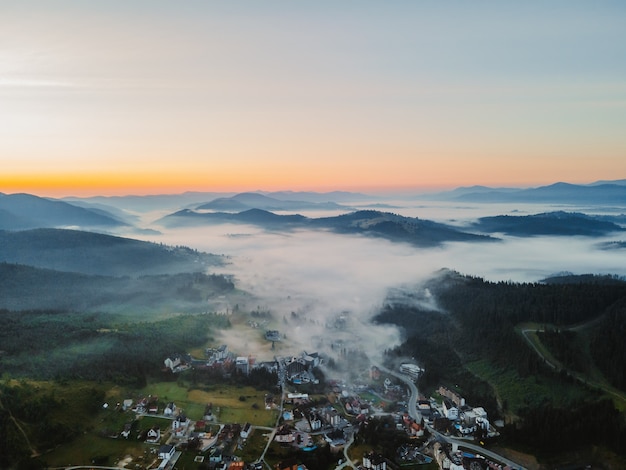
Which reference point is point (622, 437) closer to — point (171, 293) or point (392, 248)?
point (171, 293)

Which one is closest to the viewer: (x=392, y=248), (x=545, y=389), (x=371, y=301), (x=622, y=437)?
(x=622, y=437)

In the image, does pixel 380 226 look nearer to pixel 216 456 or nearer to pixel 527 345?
pixel 527 345

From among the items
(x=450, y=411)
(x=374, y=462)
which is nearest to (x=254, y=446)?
(x=374, y=462)

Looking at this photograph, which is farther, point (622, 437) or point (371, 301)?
point (371, 301)

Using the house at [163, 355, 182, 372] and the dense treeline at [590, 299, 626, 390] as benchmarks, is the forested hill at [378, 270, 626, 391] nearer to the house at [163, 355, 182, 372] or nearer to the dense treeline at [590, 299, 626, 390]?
→ the dense treeline at [590, 299, 626, 390]

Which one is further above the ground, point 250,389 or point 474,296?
point 474,296

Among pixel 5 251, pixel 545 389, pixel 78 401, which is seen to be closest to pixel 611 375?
pixel 545 389
